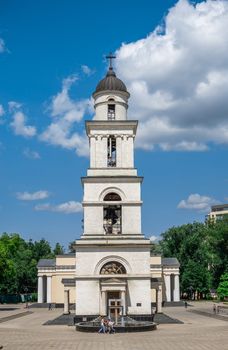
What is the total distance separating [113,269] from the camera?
35.8m

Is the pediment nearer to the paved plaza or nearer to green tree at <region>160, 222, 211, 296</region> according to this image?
the paved plaza

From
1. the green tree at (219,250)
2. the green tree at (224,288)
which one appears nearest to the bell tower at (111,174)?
the green tree at (224,288)

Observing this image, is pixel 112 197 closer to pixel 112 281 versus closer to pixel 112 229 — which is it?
pixel 112 229

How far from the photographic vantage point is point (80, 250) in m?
35.7

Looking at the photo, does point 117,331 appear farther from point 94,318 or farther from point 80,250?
point 80,250

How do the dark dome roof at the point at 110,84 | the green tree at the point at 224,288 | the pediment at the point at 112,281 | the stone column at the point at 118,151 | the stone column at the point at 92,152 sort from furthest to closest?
the green tree at the point at 224,288 < the dark dome roof at the point at 110,84 < the stone column at the point at 118,151 < the stone column at the point at 92,152 < the pediment at the point at 112,281

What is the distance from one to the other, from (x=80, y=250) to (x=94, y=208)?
3263 mm

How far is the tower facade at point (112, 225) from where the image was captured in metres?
35.2

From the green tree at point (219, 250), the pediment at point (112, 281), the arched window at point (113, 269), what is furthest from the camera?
the green tree at point (219, 250)

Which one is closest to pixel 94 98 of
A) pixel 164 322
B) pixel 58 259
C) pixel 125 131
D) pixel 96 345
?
pixel 125 131

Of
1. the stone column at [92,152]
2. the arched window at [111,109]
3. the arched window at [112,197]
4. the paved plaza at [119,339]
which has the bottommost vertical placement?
the paved plaza at [119,339]

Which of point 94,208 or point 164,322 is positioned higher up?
point 94,208

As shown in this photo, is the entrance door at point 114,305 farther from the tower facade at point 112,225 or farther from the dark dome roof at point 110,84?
the dark dome roof at point 110,84

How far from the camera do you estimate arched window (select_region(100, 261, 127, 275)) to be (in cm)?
3566
